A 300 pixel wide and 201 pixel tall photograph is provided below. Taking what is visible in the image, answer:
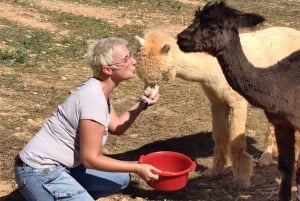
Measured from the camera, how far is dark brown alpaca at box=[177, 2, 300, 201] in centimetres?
417

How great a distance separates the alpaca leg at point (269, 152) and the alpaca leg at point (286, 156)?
3.86ft

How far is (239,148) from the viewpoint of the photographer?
5.47 m

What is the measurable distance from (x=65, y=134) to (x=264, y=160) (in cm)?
273

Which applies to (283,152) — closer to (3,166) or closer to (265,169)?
(265,169)

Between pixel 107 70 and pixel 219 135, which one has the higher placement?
pixel 107 70

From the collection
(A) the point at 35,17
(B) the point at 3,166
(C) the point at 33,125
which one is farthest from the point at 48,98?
(A) the point at 35,17

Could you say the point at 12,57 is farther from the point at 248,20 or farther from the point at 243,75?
the point at 248,20

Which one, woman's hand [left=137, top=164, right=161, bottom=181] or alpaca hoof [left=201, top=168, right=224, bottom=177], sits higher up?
woman's hand [left=137, top=164, right=161, bottom=181]

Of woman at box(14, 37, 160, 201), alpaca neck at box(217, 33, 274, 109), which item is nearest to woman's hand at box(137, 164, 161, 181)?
woman at box(14, 37, 160, 201)

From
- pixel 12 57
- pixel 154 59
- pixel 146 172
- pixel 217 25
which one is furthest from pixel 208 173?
pixel 12 57

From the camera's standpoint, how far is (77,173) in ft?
14.8

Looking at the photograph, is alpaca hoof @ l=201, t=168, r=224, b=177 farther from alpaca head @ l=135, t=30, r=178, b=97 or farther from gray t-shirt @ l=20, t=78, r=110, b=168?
gray t-shirt @ l=20, t=78, r=110, b=168

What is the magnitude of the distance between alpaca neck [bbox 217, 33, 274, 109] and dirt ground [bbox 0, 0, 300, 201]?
1420mm

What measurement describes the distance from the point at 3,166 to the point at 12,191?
0.48 m
